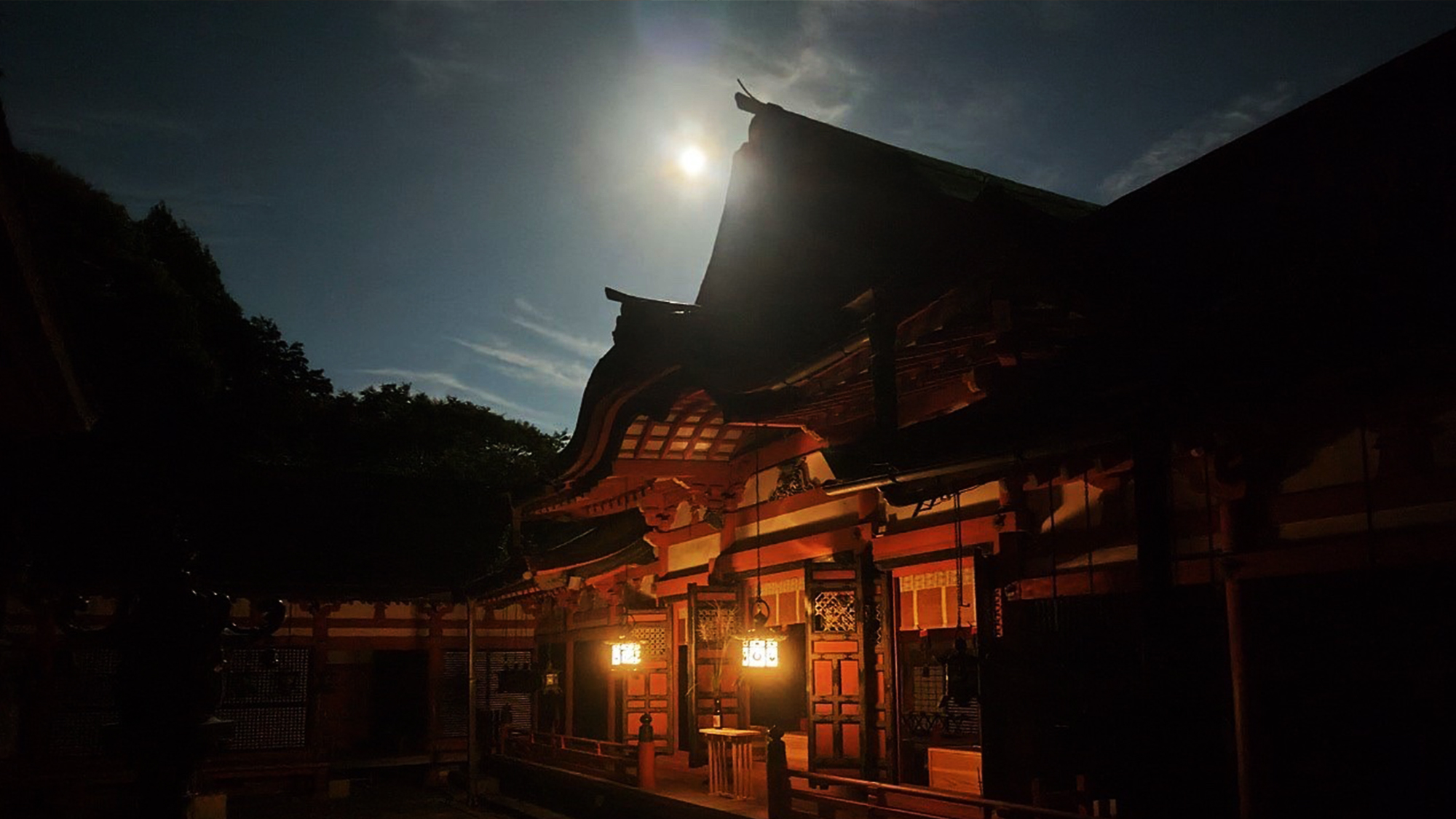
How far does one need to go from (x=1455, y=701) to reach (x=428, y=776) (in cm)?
2548

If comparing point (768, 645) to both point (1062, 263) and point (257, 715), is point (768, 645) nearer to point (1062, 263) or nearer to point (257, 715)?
point (1062, 263)

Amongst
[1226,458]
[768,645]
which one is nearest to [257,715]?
[768,645]

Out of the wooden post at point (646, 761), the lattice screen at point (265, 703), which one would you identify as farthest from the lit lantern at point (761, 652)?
the lattice screen at point (265, 703)

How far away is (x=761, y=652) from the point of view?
15.3 metres

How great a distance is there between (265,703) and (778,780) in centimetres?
1940

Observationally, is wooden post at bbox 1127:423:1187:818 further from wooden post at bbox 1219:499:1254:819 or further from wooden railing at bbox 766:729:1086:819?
wooden railing at bbox 766:729:1086:819

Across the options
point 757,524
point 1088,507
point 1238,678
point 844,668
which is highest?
point 757,524

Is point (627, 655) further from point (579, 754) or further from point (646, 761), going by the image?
point (646, 761)

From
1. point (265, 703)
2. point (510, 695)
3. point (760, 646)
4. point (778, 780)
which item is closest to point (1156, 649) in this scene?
point (778, 780)

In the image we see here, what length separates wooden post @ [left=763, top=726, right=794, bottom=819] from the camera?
1224cm

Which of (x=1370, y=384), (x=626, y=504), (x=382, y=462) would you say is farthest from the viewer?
(x=382, y=462)

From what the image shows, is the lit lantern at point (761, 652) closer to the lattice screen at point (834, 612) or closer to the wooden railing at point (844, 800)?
the lattice screen at point (834, 612)

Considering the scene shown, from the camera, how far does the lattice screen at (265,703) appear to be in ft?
86.0

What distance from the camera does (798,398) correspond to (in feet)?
35.3
